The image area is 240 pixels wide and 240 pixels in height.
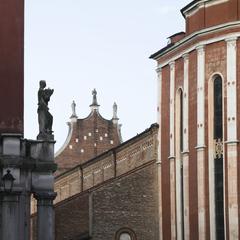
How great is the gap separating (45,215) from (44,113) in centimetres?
305

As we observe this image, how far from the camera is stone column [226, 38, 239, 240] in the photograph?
45500 millimetres

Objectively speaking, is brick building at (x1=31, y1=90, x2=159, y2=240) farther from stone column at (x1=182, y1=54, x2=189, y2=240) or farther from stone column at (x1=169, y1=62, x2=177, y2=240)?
stone column at (x1=182, y1=54, x2=189, y2=240)

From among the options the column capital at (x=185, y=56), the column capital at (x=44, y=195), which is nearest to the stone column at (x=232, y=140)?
the column capital at (x=185, y=56)

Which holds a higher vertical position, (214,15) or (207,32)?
(214,15)

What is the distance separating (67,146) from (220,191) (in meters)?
37.4

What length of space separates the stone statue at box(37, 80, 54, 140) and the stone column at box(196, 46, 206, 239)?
59.7 ft

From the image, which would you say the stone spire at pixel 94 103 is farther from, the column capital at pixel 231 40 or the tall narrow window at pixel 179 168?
the column capital at pixel 231 40

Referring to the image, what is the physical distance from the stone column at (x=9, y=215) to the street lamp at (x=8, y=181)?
44cm

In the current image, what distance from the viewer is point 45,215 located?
97.2ft

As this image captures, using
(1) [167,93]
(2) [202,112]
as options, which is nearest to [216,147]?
(2) [202,112]

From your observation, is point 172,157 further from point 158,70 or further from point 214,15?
point 214,15

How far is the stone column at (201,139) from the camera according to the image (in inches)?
1854

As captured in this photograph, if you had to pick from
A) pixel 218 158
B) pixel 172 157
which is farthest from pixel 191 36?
pixel 172 157

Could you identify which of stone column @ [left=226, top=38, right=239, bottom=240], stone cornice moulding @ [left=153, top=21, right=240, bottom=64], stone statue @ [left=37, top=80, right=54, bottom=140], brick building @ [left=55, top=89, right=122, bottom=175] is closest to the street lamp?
stone statue @ [left=37, top=80, right=54, bottom=140]
